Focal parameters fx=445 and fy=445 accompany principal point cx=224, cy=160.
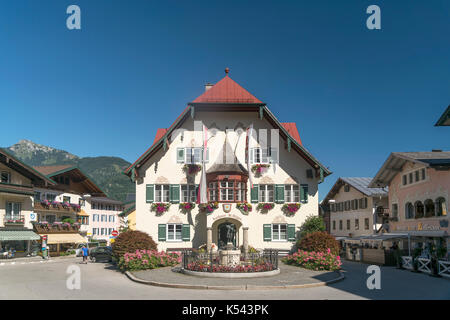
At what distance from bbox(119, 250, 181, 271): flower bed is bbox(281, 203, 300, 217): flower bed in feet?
35.8

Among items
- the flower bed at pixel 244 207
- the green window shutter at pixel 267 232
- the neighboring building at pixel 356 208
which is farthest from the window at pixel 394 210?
the flower bed at pixel 244 207

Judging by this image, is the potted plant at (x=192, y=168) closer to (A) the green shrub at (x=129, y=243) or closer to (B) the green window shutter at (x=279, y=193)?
(B) the green window shutter at (x=279, y=193)

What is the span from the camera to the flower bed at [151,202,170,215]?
109 feet

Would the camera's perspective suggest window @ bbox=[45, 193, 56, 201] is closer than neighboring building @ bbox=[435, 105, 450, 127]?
No

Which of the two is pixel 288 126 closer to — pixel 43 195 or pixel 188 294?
pixel 188 294

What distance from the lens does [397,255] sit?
28.3 meters

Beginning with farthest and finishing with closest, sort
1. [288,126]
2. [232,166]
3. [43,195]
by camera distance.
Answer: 1. [43,195]
2. [288,126]
3. [232,166]

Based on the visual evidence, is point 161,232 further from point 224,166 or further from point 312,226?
point 312,226

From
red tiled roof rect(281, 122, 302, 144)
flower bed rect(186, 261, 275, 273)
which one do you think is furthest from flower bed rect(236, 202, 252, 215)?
flower bed rect(186, 261, 275, 273)

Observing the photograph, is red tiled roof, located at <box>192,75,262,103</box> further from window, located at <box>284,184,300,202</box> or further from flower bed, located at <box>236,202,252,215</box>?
flower bed, located at <box>236,202,252,215</box>

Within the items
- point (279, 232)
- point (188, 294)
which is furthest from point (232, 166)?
point (188, 294)

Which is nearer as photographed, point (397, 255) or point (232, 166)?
point (397, 255)

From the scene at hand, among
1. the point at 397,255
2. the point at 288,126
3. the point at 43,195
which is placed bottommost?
the point at 397,255
